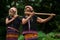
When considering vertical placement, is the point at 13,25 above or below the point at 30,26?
above

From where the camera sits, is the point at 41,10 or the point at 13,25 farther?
the point at 41,10

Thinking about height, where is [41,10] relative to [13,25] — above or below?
above

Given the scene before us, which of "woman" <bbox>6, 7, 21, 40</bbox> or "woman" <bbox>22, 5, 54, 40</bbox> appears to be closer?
Result: "woman" <bbox>22, 5, 54, 40</bbox>

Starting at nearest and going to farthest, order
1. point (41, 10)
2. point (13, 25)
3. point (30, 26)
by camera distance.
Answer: point (30, 26), point (13, 25), point (41, 10)

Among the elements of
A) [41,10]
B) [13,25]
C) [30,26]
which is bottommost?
[30,26]

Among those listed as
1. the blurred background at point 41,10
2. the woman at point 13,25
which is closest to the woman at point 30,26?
the woman at point 13,25

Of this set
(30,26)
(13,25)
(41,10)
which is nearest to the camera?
(30,26)

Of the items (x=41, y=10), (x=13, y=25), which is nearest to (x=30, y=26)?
(x=13, y=25)

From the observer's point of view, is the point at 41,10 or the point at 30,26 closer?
the point at 30,26

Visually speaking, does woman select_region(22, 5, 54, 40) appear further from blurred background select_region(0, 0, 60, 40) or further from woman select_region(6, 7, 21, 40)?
blurred background select_region(0, 0, 60, 40)

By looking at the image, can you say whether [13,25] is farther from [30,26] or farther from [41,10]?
[41,10]

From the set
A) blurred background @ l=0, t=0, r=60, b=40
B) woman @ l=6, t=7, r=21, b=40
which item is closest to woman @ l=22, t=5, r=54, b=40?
woman @ l=6, t=7, r=21, b=40

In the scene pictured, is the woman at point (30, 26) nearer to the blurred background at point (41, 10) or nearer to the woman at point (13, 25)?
the woman at point (13, 25)

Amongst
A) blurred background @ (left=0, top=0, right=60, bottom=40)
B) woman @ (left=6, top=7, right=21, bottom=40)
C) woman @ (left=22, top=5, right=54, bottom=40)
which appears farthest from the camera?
blurred background @ (left=0, top=0, right=60, bottom=40)
